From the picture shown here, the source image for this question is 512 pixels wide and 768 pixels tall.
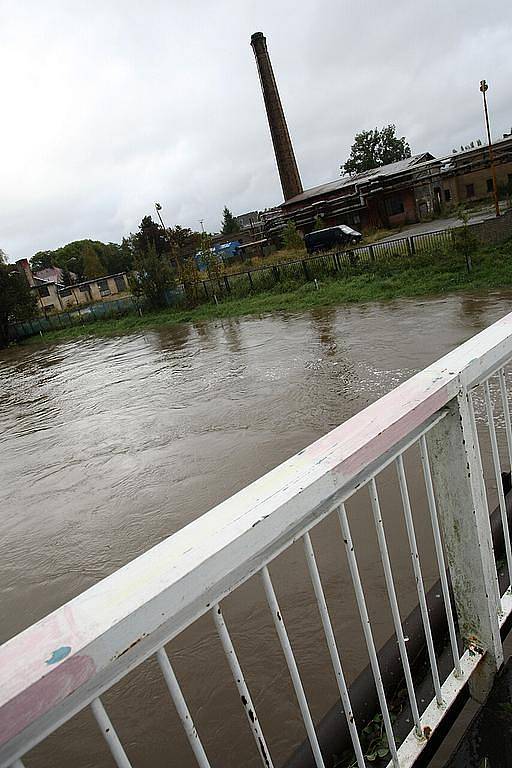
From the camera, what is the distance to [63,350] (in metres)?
21.5

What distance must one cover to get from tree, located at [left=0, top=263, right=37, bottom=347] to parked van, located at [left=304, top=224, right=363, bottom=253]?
1700 cm

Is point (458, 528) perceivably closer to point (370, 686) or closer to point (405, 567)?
point (370, 686)

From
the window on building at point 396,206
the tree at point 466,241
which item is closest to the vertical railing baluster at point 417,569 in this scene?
the tree at point 466,241

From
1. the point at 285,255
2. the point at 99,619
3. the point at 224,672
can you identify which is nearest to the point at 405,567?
the point at 224,672

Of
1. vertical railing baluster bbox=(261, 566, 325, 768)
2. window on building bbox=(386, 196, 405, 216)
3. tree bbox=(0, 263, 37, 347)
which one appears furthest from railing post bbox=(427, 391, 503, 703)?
window on building bbox=(386, 196, 405, 216)

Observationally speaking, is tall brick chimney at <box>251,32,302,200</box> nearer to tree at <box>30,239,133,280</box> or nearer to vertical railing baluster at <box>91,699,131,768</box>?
tree at <box>30,239,133,280</box>

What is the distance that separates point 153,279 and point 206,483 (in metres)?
→ 19.3

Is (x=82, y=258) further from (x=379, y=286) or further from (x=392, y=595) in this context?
(x=392, y=595)

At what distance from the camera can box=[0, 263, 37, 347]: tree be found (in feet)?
98.2

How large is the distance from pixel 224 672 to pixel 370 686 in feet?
5.16

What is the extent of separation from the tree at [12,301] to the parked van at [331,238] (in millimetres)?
17000

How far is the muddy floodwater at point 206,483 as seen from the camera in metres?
2.68

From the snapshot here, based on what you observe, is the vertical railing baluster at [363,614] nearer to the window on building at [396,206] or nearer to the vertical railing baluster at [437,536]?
the vertical railing baluster at [437,536]

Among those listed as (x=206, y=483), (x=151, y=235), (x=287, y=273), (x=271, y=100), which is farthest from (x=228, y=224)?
(x=206, y=483)
